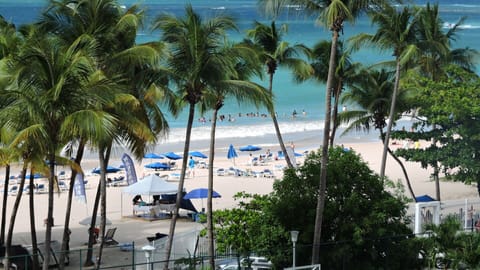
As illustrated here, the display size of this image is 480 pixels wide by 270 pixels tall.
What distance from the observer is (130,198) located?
1537 inches

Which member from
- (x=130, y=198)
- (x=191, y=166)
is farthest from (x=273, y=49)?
(x=191, y=166)

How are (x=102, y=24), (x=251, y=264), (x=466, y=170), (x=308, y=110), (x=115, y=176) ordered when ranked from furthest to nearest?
(x=308, y=110), (x=115, y=176), (x=466, y=170), (x=102, y=24), (x=251, y=264)

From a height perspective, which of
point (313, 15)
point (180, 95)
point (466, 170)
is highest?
point (313, 15)

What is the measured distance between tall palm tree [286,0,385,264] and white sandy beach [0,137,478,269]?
7894 millimetres

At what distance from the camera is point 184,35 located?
70.9 feet

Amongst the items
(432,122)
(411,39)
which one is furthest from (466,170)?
(411,39)

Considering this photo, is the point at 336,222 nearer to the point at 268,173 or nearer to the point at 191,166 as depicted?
the point at 268,173

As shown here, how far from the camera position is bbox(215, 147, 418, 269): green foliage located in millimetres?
20969

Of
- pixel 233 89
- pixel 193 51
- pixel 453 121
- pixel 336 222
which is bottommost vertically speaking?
pixel 336 222

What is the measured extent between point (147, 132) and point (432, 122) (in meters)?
13.4

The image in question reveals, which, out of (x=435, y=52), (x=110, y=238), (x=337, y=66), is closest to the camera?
(x=110, y=238)

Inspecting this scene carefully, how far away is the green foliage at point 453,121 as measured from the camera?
30.3 metres

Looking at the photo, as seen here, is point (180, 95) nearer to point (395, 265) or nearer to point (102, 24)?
point (102, 24)

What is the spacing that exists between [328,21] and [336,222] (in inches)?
191
